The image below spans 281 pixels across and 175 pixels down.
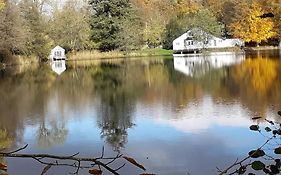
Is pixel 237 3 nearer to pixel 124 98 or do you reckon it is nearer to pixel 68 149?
pixel 124 98

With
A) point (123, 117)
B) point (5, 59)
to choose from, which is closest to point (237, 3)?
point (5, 59)

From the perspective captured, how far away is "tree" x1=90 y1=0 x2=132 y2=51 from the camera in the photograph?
48.4 metres

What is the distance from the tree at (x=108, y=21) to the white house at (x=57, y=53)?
380 centimetres

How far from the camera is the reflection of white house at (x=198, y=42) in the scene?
48781 millimetres

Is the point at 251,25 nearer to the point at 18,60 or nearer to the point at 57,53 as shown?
the point at 57,53

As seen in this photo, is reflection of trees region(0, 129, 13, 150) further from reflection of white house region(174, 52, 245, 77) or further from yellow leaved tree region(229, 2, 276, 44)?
yellow leaved tree region(229, 2, 276, 44)

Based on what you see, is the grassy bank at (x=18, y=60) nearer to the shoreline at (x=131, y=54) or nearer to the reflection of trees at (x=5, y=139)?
the shoreline at (x=131, y=54)

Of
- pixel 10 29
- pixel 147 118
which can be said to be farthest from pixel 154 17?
pixel 147 118

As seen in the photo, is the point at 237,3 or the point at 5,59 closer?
the point at 5,59

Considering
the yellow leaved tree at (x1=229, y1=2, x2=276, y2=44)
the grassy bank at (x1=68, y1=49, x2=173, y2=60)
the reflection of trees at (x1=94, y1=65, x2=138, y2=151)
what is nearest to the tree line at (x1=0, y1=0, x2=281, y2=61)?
the yellow leaved tree at (x1=229, y1=2, x2=276, y2=44)

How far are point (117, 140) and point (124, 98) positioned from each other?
6.67 metres

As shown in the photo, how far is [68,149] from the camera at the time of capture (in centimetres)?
874

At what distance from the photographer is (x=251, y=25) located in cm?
4859

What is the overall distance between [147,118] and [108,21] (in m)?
37.9
